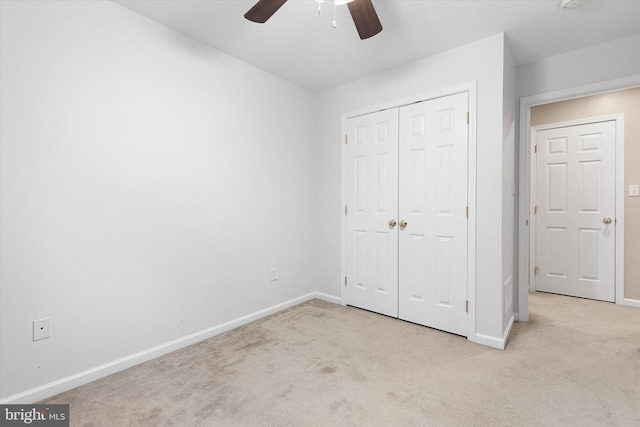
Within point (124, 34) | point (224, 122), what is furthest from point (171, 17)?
point (224, 122)

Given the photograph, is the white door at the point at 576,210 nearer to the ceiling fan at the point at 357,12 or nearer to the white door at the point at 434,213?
the white door at the point at 434,213

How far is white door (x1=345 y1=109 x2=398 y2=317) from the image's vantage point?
2.95 meters

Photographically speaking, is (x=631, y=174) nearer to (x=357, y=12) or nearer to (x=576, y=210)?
(x=576, y=210)

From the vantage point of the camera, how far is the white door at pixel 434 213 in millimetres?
2535

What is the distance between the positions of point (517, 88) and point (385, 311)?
8.29ft

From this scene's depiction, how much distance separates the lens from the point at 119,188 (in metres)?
2.03

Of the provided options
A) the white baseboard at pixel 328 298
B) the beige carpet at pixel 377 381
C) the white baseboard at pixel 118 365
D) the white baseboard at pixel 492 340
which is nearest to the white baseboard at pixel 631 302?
the beige carpet at pixel 377 381

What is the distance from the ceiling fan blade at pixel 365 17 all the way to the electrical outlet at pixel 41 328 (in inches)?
99.5

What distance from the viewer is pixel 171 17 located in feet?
7.06

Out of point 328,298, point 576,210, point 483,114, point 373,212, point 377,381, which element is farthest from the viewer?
point 576,210

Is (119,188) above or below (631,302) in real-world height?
above

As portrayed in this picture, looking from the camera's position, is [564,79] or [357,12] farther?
[564,79]

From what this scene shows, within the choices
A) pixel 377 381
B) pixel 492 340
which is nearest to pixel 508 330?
pixel 492 340

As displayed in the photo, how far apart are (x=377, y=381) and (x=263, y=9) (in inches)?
91.6
